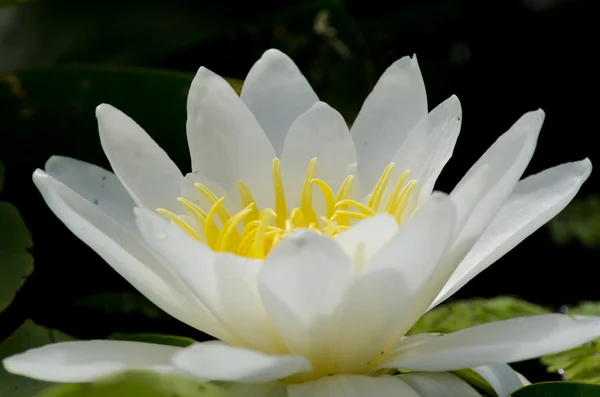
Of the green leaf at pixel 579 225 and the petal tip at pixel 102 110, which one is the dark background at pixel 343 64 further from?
the petal tip at pixel 102 110

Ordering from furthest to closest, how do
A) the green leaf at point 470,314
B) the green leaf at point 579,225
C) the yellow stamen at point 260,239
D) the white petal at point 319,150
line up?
the green leaf at point 579,225
the green leaf at point 470,314
the white petal at point 319,150
the yellow stamen at point 260,239

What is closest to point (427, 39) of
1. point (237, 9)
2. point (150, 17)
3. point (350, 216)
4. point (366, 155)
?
point (237, 9)

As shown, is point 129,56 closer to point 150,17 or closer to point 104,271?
point 150,17

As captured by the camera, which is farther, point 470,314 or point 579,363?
point 470,314

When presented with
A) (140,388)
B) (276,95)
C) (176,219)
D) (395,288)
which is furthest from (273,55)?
(140,388)

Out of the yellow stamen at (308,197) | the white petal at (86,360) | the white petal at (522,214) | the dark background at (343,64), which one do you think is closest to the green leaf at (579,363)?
the dark background at (343,64)

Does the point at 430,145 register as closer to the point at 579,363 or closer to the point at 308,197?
the point at 308,197
